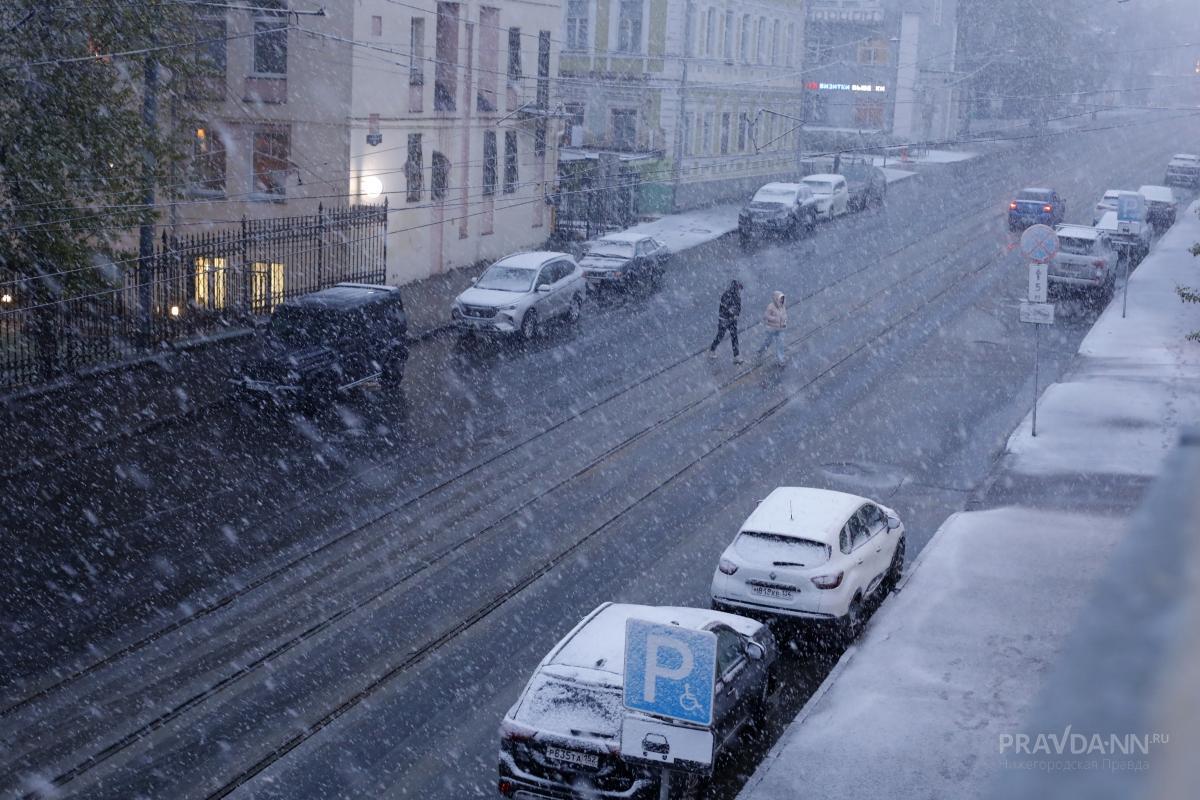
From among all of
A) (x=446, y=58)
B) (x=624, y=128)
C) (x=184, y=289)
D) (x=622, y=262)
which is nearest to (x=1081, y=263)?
(x=622, y=262)

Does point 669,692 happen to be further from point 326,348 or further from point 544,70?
point 544,70

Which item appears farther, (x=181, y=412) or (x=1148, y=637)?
(x=181, y=412)

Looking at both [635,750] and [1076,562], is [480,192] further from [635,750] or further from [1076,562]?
[635,750]

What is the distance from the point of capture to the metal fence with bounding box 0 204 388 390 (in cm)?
2216

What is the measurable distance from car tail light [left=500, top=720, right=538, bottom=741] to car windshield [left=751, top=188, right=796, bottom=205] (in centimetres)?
3405

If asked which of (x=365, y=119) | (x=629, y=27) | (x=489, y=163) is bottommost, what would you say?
(x=489, y=163)

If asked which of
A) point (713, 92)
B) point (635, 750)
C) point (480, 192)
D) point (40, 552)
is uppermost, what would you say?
point (713, 92)

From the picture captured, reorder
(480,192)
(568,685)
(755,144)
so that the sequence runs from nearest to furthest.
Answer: (568,685), (480,192), (755,144)

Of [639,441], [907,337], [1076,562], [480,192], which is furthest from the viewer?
[480,192]

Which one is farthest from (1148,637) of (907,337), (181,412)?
(907,337)

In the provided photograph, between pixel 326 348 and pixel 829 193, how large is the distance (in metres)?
27.9

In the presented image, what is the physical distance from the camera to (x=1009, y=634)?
12734mm

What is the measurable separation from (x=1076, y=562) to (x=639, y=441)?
7.46 meters

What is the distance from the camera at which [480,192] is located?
36.0 meters
